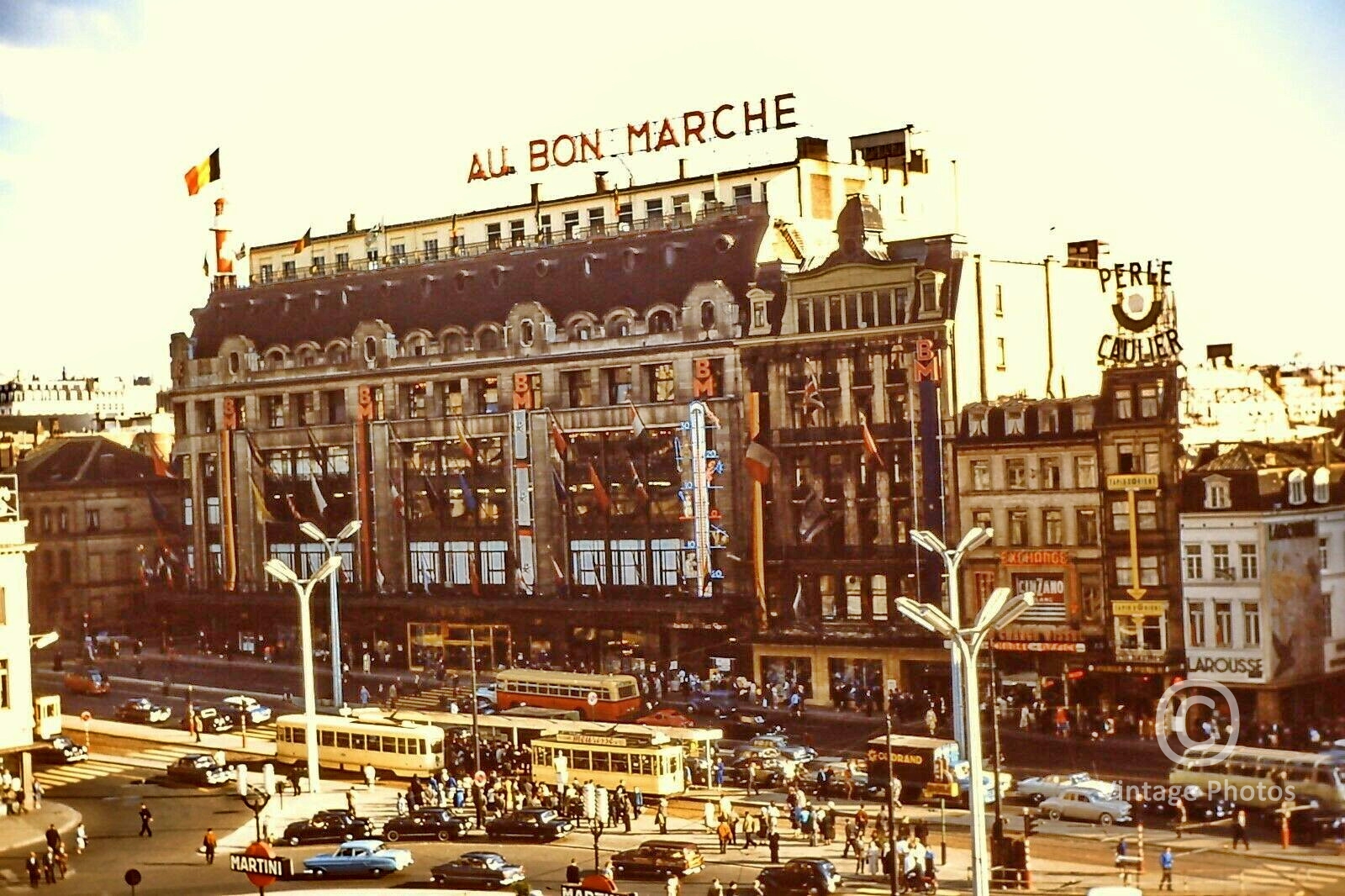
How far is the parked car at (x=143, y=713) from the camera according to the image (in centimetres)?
5297

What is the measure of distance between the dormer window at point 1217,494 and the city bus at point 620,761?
1386 cm

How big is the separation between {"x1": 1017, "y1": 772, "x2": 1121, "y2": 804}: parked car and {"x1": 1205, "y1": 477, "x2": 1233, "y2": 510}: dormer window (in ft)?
22.1

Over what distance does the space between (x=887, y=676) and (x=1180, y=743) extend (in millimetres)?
7661

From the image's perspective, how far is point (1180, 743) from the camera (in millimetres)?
42188

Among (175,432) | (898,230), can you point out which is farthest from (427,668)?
(898,230)

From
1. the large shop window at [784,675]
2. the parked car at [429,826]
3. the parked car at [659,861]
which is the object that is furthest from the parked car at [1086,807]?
the parked car at [429,826]

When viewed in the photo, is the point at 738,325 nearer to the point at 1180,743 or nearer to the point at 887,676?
the point at 887,676

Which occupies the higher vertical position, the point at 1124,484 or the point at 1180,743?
the point at 1124,484

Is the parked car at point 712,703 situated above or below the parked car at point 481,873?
above

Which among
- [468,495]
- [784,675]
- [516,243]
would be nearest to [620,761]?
[784,675]

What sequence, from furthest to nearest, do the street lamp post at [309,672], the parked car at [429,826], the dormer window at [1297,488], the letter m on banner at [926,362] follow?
the street lamp post at [309,672] → the letter m on banner at [926,362] → the parked car at [429,826] → the dormer window at [1297,488]

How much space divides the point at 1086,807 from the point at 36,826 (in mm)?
25963

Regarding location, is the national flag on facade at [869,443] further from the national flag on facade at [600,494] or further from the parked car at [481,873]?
the parked car at [481,873]

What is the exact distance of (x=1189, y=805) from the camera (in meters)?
40.2
